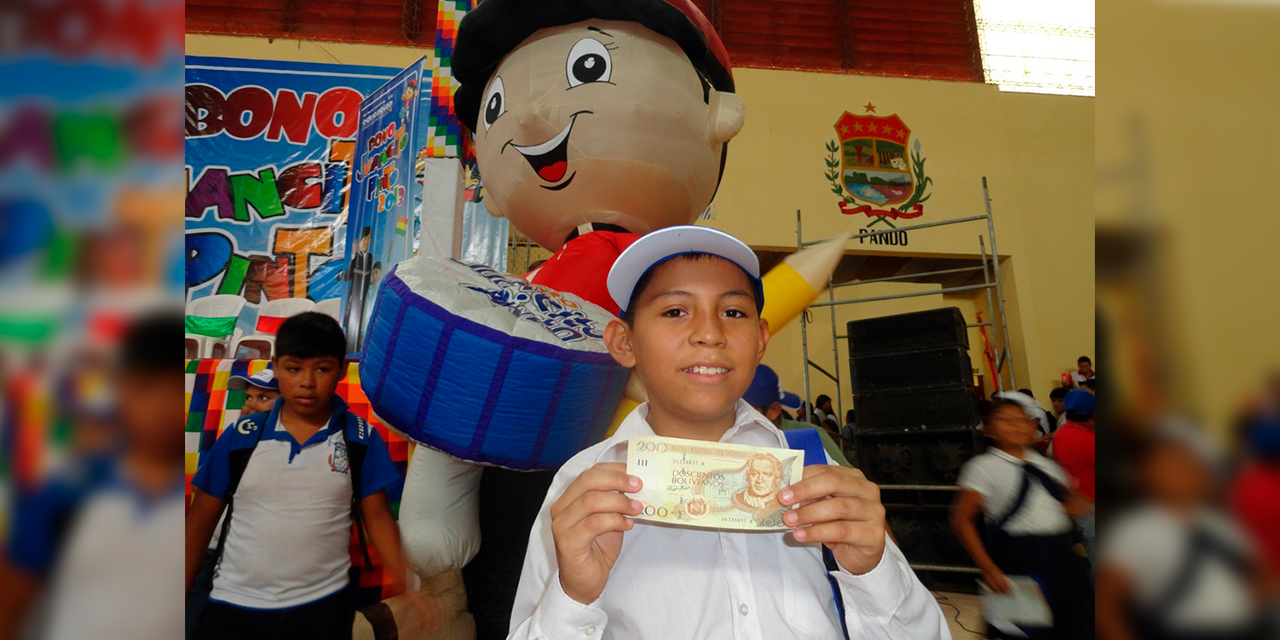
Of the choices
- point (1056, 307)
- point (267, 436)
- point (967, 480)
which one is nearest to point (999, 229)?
point (1056, 307)

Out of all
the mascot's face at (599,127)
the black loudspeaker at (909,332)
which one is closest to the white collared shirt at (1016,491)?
the mascot's face at (599,127)

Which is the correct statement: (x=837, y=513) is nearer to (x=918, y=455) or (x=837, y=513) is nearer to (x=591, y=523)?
(x=591, y=523)

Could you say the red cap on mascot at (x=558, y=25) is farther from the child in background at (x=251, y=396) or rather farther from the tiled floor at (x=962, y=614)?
the tiled floor at (x=962, y=614)

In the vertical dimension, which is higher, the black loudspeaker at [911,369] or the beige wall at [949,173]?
the beige wall at [949,173]

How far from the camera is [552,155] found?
6.61 ft

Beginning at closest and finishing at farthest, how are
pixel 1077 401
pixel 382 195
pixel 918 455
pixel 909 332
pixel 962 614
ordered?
pixel 1077 401
pixel 382 195
pixel 962 614
pixel 918 455
pixel 909 332

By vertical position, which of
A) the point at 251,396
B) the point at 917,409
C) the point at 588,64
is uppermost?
the point at 588,64

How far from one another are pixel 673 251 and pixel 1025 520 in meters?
1.75

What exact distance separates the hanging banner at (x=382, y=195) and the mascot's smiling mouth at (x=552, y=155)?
1.30 metres

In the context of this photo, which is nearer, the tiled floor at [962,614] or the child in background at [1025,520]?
the child in background at [1025,520]

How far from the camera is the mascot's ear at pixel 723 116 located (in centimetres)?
215

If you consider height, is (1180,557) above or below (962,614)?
above

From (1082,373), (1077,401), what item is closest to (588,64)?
(1077,401)

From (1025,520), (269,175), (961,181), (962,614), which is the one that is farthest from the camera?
(961,181)
